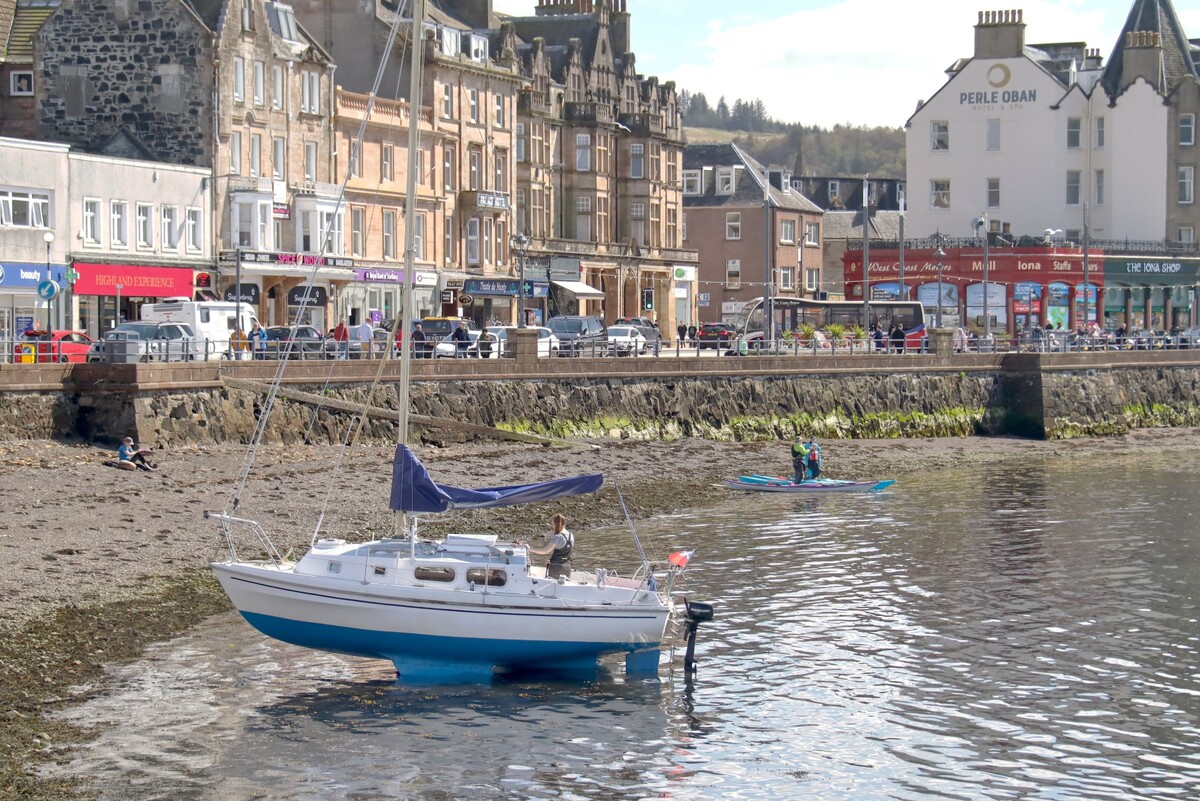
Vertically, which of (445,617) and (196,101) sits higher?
(196,101)

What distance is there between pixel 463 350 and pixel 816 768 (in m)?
32.0

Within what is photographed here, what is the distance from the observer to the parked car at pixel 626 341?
182 ft

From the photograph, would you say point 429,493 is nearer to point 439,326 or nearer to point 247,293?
point 439,326

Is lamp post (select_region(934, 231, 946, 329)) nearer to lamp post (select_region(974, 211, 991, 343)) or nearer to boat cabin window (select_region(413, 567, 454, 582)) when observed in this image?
lamp post (select_region(974, 211, 991, 343))

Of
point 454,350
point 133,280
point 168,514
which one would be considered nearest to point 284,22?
point 133,280

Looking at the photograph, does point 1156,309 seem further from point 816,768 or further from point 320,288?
point 816,768

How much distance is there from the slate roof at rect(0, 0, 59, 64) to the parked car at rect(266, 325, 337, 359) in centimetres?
2183

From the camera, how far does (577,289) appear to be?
83188 millimetres

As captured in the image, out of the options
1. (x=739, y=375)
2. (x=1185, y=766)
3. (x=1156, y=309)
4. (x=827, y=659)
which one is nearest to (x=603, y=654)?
(x=827, y=659)

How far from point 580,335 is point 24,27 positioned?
964 inches

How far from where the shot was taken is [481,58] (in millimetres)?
78062

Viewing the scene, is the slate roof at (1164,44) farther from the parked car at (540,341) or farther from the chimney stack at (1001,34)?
the parked car at (540,341)

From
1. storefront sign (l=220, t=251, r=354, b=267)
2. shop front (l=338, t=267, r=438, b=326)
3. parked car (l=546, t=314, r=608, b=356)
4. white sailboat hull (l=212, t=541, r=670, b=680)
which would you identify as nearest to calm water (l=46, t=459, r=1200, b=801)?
white sailboat hull (l=212, t=541, r=670, b=680)

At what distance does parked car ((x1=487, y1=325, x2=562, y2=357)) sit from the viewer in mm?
51750
